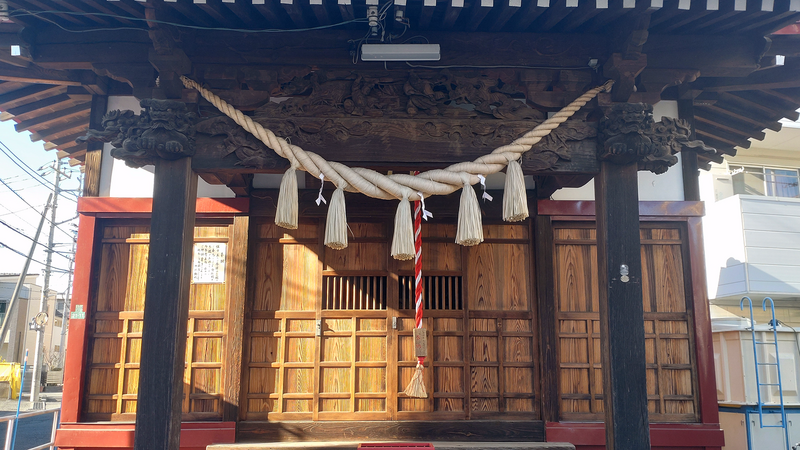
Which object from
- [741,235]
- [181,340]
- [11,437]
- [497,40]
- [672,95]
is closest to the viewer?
[181,340]

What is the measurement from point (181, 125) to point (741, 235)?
43.8ft

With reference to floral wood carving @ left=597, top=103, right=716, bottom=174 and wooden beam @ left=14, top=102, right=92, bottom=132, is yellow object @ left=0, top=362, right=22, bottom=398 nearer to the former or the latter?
wooden beam @ left=14, top=102, right=92, bottom=132

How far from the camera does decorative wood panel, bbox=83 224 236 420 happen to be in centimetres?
591

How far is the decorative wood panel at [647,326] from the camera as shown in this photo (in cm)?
599

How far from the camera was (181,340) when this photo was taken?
4.39 m

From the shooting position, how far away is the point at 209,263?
20.4ft

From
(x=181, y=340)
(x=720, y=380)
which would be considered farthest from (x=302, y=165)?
(x=720, y=380)

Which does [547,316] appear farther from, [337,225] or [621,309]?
[337,225]

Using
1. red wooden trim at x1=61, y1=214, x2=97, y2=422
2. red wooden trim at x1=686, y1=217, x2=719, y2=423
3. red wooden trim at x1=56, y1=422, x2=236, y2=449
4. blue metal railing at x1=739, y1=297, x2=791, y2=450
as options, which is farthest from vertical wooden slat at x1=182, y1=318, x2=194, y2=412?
blue metal railing at x1=739, y1=297, x2=791, y2=450

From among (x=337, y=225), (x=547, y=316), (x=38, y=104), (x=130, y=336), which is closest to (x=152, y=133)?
(x=337, y=225)

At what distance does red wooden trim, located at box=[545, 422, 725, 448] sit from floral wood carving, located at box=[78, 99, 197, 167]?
4.34 metres

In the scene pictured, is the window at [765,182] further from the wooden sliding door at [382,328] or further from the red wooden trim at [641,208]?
the wooden sliding door at [382,328]

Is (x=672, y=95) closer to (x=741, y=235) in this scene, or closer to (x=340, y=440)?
(x=340, y=440)

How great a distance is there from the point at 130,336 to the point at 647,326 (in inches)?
207
